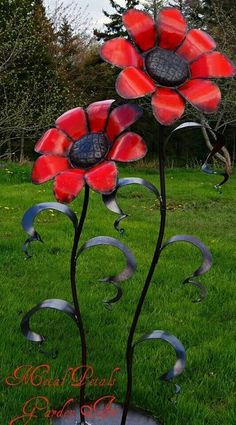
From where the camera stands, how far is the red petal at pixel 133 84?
1745mm

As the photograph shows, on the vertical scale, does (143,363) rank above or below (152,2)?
below

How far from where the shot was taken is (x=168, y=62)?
1858 millimetres

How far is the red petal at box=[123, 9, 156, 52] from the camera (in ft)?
6.14

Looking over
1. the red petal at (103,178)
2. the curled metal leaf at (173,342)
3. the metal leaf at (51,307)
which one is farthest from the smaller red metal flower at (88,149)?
the curled metal leaf at (173,342)

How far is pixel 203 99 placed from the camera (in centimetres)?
184

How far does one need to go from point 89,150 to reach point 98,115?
15 centimetres

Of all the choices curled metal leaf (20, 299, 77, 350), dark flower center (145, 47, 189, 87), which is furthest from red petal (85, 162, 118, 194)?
curled metal leaf (20, 299, 77, 350)

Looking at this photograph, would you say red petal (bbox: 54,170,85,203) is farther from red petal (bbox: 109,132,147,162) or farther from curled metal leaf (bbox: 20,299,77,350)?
curled metal leaf (bbox: 20,299,77,350)

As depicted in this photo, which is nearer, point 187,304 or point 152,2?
point 187,304

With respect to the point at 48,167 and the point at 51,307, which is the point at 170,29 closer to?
the point at 48,167

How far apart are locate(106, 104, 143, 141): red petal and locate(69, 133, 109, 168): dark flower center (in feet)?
0.15

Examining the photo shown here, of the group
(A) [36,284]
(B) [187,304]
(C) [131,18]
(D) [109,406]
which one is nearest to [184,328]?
(B) [187,304]

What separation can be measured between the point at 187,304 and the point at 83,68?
17.8 meters

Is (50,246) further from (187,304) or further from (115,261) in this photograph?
(187,304)
